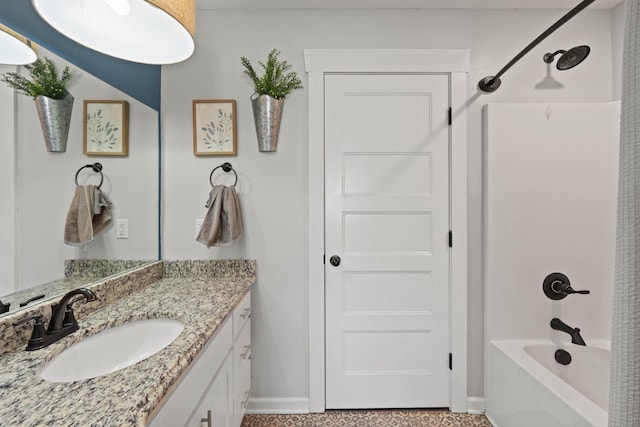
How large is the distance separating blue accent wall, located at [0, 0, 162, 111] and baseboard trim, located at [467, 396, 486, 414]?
2.70m

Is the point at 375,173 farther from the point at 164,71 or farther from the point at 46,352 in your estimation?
the point at 46,352

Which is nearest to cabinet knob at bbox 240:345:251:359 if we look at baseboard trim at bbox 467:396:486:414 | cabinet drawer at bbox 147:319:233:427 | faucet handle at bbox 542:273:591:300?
cabinet drawer at bbox 147:319:233:427

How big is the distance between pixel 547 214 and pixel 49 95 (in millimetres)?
2592

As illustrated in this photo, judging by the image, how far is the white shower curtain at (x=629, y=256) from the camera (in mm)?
725

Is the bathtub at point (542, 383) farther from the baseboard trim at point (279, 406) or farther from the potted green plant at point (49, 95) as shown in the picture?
the potted green plant at point (49, 95)

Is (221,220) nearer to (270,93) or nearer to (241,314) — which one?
(241,314)

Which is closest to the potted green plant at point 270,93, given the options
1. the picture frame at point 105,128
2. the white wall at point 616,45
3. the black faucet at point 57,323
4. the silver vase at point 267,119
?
the silver vase at point 267,119

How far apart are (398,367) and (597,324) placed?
4.11 feet

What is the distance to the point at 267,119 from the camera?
6.11 ft

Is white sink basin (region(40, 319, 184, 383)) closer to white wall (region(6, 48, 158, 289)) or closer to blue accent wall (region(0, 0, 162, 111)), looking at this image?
white wall (region(6, 48, 158, 289))

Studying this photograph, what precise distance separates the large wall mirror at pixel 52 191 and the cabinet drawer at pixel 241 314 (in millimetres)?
649

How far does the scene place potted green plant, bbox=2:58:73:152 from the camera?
1065 millimetres

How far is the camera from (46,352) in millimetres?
937

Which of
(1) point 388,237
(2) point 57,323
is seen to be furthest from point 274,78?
(2) point 57,323
